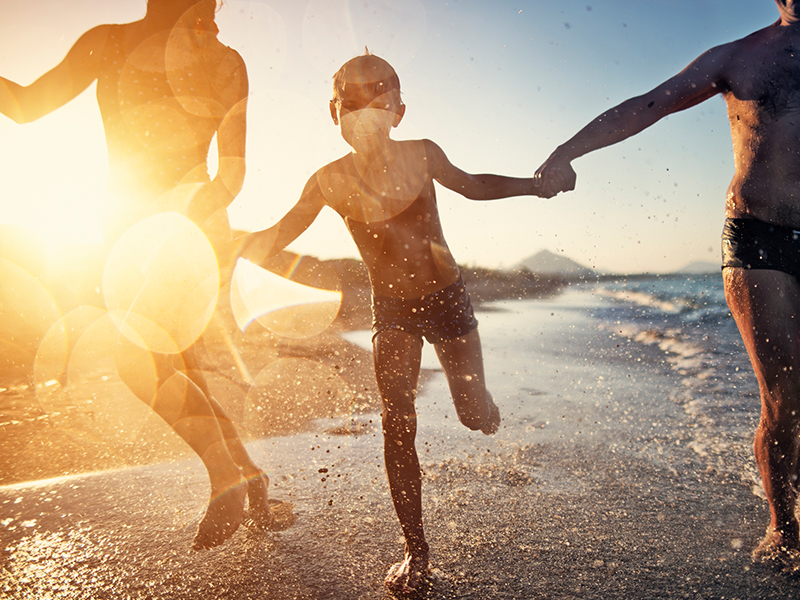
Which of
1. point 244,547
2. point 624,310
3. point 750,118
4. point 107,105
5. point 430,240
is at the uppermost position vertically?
point 107,105

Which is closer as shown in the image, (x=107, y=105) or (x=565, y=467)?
(x=107, y=105)

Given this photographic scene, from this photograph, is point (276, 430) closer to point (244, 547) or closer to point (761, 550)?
point (244, 547)

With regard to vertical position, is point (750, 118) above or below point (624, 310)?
above

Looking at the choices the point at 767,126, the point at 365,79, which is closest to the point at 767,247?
the point at 767,126

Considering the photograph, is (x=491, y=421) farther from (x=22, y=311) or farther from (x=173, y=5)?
(x=22, y=311)

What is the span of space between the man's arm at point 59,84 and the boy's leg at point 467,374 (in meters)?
2.19

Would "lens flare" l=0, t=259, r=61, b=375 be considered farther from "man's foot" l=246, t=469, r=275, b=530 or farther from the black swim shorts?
the black swim shorts

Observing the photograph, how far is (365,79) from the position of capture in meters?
2.21

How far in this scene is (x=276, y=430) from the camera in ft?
13.6

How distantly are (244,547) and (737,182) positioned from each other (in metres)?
2.84

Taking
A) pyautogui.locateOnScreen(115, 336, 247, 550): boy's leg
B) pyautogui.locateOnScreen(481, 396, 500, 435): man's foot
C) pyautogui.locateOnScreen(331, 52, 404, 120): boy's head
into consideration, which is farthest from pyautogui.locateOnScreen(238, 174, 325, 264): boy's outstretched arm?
pyautogui.locateOnScreen(481, 396, 500, 435): man's foot

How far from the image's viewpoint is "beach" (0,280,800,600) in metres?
2.02

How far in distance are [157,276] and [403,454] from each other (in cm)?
137

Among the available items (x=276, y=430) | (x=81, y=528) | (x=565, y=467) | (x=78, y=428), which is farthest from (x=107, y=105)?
(x=565, y=467)
